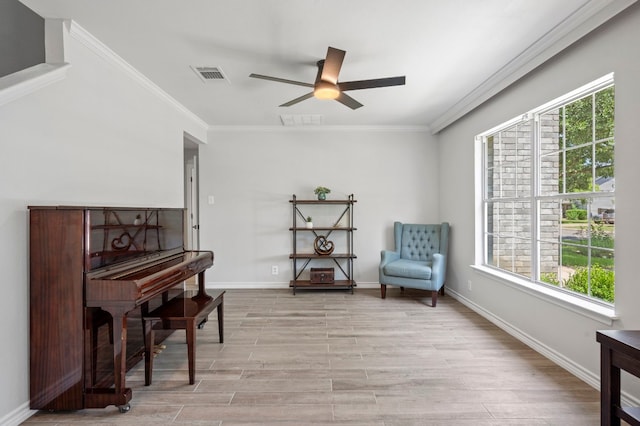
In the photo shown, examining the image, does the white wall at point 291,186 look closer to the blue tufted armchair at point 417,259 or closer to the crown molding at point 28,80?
the blue tufted armchair at point 417,259

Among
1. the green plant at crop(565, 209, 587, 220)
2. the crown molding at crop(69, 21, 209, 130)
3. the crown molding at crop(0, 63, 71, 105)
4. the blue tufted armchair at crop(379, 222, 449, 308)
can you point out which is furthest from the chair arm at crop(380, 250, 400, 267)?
the crown molding at crop(0, 63, 71, 105)

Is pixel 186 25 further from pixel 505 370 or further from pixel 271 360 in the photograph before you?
pixel 505 370

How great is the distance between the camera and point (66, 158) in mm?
2068

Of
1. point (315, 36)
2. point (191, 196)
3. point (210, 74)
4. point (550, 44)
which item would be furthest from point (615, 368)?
point (191, 196)

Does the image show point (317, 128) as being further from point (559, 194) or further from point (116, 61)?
point (559, 194)

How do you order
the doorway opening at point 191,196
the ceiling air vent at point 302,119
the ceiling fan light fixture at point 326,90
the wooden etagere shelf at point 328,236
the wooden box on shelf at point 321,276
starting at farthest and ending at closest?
the doorway opening at point 191,196, the wooden etagere shelf at point 328,236, the wooden box on shelf at point 321,276, the ceiling air vent at point 302,119, the ceiling fan light fixture at point 326,90

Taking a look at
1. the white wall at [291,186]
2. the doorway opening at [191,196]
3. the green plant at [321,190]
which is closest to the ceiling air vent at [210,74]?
the white wall at [291,186]

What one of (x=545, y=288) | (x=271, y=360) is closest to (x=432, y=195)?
(x=545, y=288)

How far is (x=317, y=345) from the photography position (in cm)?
272

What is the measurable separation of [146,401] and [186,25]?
2506mm

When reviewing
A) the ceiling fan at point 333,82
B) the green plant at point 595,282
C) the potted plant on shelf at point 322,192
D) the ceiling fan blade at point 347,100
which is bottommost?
the green plant at point 595,282

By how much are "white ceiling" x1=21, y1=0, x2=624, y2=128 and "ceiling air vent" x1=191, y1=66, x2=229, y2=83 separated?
7 cm

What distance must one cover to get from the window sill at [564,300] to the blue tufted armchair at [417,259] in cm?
78

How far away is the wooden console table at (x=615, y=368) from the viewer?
131 cm
